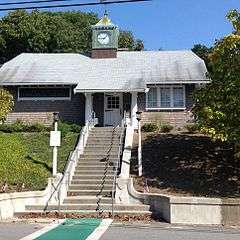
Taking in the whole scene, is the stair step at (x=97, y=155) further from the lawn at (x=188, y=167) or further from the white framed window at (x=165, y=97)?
the white framed window at (x=165, y=97)

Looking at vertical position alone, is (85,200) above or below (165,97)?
below

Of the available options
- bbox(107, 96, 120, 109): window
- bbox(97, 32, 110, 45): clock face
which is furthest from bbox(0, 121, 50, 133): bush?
bbox(97, 32, 110, 45): clock face

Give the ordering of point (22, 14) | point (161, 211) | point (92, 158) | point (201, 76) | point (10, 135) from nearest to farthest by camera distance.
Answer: point (161, 211)
point (92, 158)
point (10, 135)
point (201, 76)
point (22, 14)

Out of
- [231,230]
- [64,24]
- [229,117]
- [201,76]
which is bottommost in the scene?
[231,230]

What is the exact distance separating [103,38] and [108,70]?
3.16 meters

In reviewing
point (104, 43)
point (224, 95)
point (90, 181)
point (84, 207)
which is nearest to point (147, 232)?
point (84, 207)

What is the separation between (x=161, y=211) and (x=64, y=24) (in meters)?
46.1

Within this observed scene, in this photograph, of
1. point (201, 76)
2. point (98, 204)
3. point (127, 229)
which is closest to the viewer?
point (127, 229)

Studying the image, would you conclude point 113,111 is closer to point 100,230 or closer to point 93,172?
point 93,172

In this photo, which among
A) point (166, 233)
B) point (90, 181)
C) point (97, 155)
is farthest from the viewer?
point (97, 155)

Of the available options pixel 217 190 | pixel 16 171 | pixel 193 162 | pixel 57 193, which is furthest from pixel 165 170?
pixel 16 171

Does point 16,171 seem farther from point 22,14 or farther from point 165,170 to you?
point 22,14

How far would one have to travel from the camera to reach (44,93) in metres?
33.8

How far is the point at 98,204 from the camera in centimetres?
1927
